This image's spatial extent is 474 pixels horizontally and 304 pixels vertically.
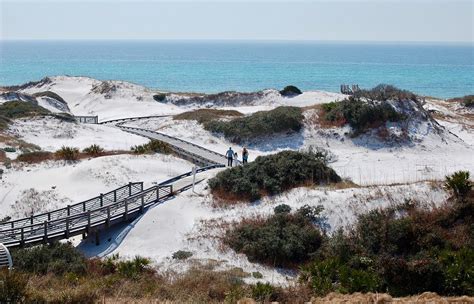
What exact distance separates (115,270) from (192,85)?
103m

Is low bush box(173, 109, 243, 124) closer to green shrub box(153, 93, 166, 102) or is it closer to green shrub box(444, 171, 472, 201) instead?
green shrub box(153, 93, 166, 102)

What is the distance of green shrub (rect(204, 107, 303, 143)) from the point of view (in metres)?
41.1

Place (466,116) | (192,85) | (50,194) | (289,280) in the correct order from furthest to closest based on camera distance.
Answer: (192,85) < (466,116) < (50,194) < (289,280)

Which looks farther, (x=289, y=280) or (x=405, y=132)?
(x=405, y=132)

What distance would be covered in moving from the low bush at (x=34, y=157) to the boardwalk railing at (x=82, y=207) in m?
7.97

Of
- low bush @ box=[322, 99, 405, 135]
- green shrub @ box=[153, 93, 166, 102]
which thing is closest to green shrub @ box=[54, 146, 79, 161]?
low bush @ box=[322, 99, 405, 135]

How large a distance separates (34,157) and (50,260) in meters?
14.4

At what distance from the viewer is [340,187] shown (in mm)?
25766

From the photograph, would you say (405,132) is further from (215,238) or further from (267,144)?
(215,238)

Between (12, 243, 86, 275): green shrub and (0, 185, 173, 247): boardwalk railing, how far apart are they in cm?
80

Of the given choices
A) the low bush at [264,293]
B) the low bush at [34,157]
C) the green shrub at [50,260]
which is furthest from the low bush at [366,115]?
the low bush at [264,293]

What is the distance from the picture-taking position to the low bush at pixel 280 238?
21.2 metres

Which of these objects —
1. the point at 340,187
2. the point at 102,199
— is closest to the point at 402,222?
the point at 340,187

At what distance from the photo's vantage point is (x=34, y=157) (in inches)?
1287
